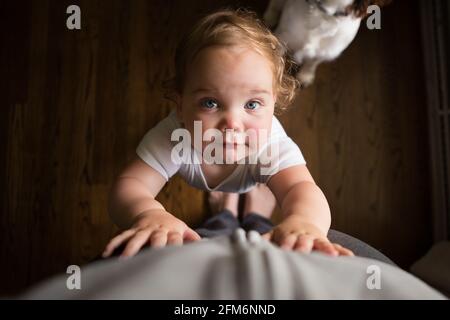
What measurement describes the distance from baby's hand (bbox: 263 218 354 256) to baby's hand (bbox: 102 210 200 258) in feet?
0.34

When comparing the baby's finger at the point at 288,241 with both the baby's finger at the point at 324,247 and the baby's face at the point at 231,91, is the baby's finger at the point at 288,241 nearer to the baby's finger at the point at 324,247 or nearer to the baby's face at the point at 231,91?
the baby's finger at the point at 324,247

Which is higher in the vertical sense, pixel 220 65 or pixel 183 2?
pixel 183 2

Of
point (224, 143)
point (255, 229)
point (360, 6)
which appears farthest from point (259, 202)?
point (360, 6)

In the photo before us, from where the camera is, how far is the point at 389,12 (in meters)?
1.06

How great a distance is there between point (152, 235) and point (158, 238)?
18 mm

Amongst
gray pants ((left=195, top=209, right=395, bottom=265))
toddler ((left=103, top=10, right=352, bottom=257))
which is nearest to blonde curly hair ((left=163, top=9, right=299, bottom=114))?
toddler ((left=103, top=10, right=352, bottom=257))

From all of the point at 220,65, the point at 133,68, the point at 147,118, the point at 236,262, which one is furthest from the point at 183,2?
the point at 236,262

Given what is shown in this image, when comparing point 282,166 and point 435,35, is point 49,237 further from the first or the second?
point 435,35

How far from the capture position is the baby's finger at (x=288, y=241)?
40 centimetres

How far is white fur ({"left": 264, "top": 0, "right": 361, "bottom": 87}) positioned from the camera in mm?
772

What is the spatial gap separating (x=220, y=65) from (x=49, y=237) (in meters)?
0.69

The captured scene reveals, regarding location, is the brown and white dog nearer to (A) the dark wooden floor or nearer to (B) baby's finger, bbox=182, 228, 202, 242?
(A) the dark wooden floor

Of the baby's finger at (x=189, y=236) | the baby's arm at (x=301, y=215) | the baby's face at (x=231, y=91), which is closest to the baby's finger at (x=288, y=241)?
the baby's arm at (x=301, y=215)

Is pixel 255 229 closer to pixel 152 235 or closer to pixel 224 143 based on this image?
pixel 224 143
